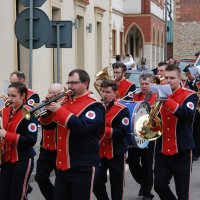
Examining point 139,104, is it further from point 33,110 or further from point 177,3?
point 177,3

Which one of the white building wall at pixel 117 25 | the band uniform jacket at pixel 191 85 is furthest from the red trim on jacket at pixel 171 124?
the white building wall at pixel 117 25

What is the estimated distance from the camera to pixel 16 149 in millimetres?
6430

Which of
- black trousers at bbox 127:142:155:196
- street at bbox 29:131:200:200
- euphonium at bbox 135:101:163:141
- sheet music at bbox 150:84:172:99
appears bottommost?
street at bbox 29:131:200:200

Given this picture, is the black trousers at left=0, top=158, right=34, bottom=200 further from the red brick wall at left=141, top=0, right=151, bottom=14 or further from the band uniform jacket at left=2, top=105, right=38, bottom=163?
the red brick wall at left=141, top=0, right=151, bottom=14

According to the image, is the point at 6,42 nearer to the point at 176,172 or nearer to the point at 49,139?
the point at 49,139

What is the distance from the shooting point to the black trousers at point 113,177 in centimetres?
722

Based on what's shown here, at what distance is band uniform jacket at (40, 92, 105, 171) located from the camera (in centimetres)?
575

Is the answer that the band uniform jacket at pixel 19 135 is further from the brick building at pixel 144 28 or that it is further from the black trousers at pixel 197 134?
the brick building at pixel 144 28

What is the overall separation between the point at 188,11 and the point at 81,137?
154ft

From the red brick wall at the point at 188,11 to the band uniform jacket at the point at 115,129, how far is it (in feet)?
147

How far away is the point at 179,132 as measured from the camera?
6848 millimetres

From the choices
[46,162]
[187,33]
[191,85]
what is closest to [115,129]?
[46,162]

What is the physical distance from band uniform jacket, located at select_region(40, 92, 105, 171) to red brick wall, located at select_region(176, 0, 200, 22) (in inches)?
1814

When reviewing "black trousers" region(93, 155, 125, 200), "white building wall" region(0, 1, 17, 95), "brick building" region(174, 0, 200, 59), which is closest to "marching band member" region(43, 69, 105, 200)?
"black trousers" region(93, 155, 125, 200)
